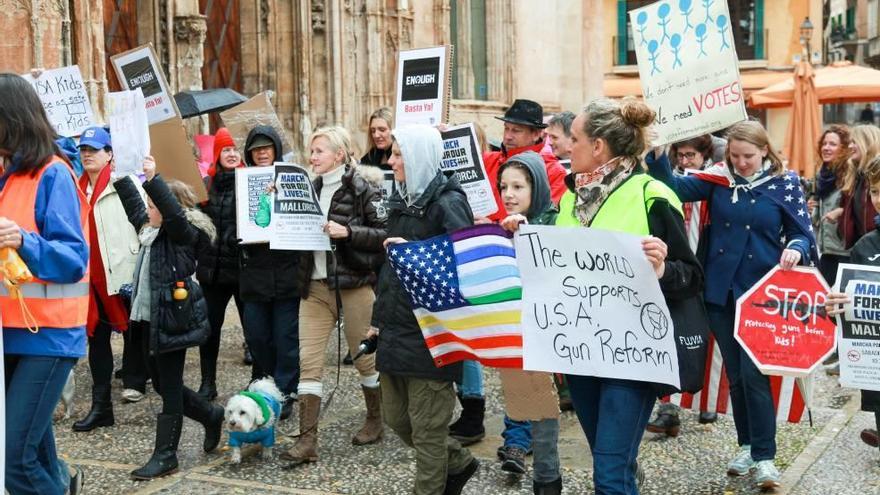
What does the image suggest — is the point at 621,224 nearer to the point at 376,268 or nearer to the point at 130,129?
the point at 376,268

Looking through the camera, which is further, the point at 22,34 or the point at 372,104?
the point at 372,104

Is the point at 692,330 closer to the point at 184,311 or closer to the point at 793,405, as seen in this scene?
the point at 793,405

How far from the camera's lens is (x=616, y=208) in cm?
432

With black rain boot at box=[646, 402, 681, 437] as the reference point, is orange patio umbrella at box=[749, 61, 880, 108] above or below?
above

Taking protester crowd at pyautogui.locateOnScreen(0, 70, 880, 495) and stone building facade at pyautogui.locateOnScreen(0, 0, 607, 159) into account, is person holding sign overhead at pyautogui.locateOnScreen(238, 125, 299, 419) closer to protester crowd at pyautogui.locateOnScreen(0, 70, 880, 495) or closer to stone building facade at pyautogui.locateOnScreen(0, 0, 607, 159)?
protester crowd at pyautogui.locateOnScreen(0, 70, 880, 495)

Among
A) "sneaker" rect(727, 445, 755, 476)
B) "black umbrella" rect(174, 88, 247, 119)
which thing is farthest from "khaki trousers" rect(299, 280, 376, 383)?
"black umbrella" rect(174, 88, 247, 119)

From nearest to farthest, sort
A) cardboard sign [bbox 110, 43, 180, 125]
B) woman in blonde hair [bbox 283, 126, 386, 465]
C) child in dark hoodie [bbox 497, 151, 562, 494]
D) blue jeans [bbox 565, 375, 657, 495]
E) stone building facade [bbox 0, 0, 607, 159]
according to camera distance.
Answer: blue jeans [bbox 565, 375, 657, 495], child in dark hoodie [bbox 497, 151, 562, 494], woman in blonde hair [bbox 283, 126, 386, 465], cardboard sign [bbox 110, 43, 180, 125], stone building facade [bbox 0, 0, 607, 159]

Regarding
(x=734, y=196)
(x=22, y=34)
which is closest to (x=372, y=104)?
(x=22, y=34)

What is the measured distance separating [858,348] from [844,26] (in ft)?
194

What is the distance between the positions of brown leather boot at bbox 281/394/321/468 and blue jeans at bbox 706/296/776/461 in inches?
85.6

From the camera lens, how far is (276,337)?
23.6ft

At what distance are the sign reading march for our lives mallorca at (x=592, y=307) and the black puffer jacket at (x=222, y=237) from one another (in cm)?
370

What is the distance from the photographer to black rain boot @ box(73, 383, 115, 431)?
7176 mm

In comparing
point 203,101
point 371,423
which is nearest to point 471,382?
point 371,423
